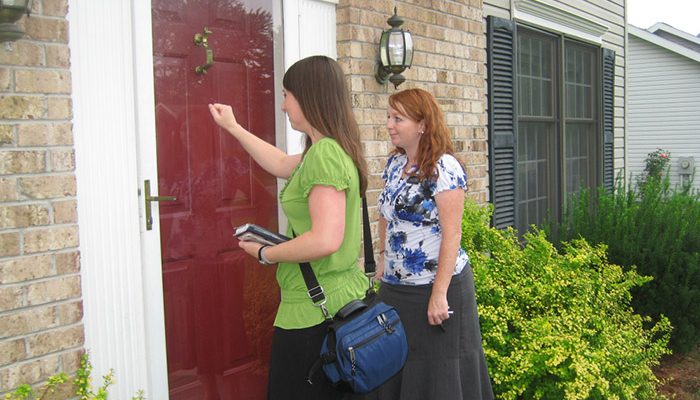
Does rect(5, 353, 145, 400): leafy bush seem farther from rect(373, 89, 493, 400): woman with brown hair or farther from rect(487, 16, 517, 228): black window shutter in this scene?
rect(487, 16, 517, 228): black window shutter

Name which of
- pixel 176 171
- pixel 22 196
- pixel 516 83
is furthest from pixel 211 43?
pixel 516 83

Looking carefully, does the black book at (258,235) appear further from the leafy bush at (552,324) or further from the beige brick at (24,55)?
the leafy bush at (552,324)

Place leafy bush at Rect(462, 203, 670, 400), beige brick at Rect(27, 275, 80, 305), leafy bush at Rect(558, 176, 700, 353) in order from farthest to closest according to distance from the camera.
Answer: leafy bush at Rect(558, 176, 700, 353)
leafy bush at Rect(462, 203, 670, 400)
beige brick at Rect(27, 275, 80, 305)

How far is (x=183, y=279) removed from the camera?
3.23 m

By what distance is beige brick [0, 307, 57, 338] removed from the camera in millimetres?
2488

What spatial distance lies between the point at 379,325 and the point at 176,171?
1.33 m

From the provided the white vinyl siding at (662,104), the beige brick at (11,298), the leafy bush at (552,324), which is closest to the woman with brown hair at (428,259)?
the leafy bush at (552,324)

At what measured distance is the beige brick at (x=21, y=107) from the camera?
2.47 m

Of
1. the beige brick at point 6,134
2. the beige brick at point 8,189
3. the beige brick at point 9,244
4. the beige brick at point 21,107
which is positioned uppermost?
the beige brick at point 21,107

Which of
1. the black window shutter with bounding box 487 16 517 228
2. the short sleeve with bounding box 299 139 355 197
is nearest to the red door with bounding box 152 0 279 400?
the short sleeve with bounding box 299 139 355 197

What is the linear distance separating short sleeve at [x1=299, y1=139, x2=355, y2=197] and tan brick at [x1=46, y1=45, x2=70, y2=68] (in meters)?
1.06

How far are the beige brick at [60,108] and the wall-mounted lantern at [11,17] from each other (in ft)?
0.89

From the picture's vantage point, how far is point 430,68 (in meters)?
4.67

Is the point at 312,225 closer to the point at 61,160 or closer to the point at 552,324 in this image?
the point at 61,160
